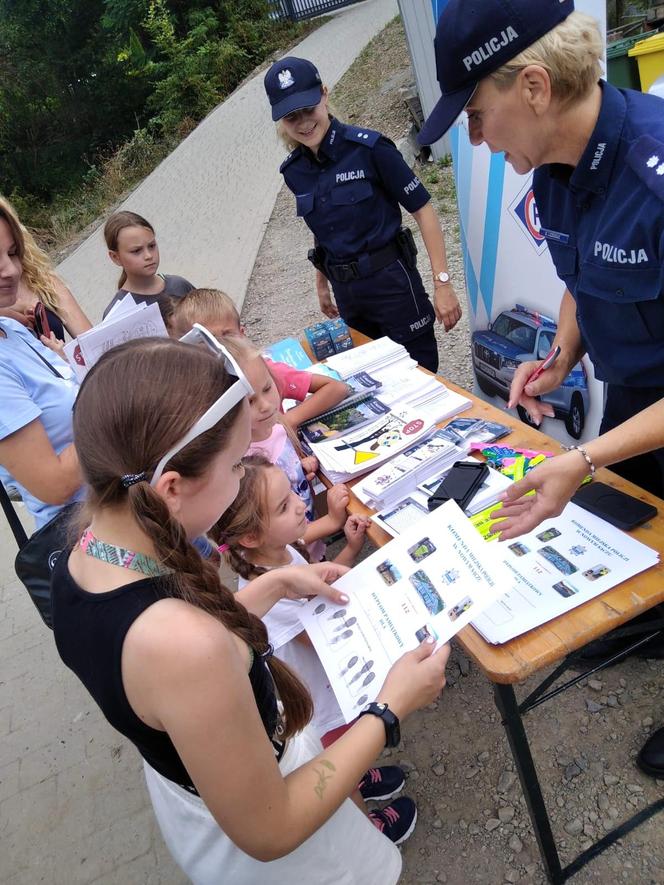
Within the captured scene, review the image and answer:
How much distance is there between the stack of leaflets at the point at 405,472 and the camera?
167 cm

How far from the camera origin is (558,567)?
1.31 meters

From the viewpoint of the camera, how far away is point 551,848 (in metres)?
1.53

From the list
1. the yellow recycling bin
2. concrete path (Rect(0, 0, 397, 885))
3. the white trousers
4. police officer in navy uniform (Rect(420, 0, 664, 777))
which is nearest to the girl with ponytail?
concrete path (Rect(0, 0, 397, 885))

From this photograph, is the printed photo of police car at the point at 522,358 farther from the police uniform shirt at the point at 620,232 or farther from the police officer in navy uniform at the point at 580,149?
the police officer in navy uniform at the point at 580,149

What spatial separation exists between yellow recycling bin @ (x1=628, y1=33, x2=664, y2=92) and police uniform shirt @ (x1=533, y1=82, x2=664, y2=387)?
2.94 m

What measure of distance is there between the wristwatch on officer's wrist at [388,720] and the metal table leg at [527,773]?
0.30 metres

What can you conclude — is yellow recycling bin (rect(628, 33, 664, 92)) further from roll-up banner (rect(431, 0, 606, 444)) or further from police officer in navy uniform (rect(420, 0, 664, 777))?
police officer in navy uniform (rect(420, 0, 664, 777))

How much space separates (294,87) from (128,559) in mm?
2320

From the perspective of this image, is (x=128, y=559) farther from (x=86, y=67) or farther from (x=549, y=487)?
(x=86, y=67)

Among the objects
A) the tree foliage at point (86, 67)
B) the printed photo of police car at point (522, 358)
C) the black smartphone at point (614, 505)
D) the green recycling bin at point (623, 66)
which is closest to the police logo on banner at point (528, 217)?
the printed photo of police car at point (522, 358)

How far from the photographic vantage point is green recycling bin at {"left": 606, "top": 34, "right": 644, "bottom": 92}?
385 cm

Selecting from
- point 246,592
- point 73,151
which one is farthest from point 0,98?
point 246,592

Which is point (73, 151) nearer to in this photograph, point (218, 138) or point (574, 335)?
point (218, 138)

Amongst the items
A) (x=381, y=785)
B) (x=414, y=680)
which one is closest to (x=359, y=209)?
(x=414, y=680)
